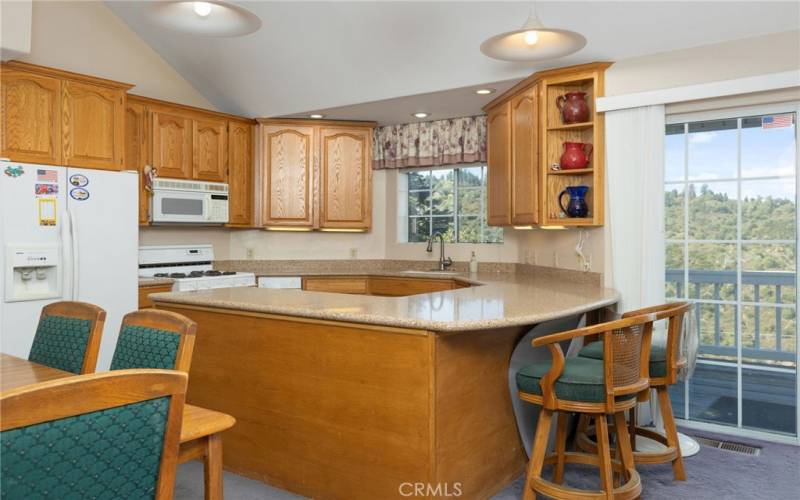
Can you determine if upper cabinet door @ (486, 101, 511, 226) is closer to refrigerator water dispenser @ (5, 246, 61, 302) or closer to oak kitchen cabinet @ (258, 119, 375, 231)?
oak kitchen cabinet @ (258, 119, 375, 231)

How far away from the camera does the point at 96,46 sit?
447 cm

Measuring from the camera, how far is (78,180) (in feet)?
12.2

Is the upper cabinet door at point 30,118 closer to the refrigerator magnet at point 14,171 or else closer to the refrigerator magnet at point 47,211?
the refrigerator magnet at point 14,171

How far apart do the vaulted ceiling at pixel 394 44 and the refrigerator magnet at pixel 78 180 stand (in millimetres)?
1083

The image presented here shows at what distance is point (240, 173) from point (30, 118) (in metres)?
1.79

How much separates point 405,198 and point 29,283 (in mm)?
3309

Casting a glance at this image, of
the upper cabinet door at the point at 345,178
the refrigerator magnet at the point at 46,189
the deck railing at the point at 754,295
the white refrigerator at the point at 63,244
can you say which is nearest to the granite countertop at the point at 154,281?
the white refrigerator at the point at 63,244

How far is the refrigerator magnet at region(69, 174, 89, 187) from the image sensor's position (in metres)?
3.69

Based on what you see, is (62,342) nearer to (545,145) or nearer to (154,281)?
(154,281)

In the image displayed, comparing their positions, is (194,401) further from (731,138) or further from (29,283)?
(731,138)

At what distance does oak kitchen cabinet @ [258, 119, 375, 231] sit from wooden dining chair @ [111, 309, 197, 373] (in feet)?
11.1

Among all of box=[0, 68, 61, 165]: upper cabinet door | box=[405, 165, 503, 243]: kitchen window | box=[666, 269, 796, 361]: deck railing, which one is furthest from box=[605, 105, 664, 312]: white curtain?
box=[0, 68, 61, 165]: upper cabinet door

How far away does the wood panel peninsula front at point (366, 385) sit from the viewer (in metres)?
2.18

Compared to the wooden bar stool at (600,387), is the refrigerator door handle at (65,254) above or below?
above
